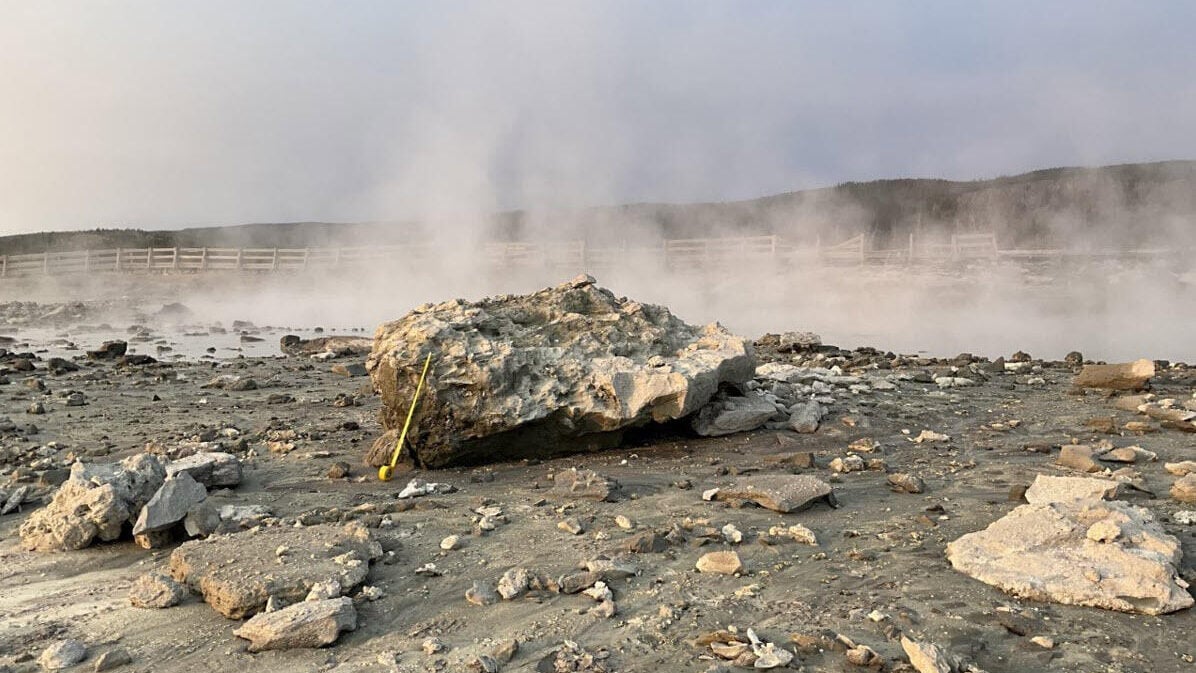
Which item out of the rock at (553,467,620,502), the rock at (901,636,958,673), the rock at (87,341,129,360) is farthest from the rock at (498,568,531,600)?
the rock at (87,341,129,360)

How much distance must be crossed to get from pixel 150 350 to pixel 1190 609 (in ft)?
53.4

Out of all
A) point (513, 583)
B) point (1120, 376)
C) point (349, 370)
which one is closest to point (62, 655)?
point (513, 583)

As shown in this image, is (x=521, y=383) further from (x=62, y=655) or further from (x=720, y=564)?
(x=62, y=655)

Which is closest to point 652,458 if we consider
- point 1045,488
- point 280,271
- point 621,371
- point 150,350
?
point 621,371

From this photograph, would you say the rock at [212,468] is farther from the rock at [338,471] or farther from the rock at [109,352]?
the rock at [109,352]

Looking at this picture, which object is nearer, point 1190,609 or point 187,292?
point 1190,609

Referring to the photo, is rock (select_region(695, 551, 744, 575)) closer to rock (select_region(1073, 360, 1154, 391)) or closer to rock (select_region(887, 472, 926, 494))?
rock (select_region(887, 472, 926, 494))

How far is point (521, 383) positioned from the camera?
236 inches

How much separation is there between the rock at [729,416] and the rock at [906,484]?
5.69 feet

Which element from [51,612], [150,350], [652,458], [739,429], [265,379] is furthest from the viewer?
[150,350]

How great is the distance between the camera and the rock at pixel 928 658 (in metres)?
2.60

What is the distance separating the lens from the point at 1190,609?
304 cm

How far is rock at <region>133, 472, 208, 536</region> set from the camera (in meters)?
4.16

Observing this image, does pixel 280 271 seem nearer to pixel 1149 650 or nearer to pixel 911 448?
pixel 911 448
